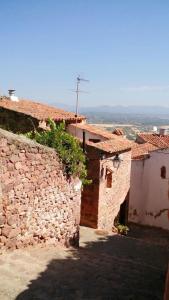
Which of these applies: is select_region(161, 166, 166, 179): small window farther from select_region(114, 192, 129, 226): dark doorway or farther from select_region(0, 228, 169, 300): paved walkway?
select_region(0, 228, 169, 300): paved walkway

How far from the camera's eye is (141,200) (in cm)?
2834

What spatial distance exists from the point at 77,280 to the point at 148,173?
1938 cm

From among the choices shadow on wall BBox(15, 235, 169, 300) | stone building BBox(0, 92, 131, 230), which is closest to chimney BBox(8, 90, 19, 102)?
stone building BBox(0, 92, 131, 230)

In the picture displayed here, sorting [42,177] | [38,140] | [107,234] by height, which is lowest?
[107,234]

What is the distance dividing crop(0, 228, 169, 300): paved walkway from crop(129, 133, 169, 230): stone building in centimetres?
1552

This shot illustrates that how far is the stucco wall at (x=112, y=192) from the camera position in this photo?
18219 mm

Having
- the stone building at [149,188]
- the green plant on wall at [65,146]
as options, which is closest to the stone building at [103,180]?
the green plant on wall at [65,146]

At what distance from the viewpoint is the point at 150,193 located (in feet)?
92.0

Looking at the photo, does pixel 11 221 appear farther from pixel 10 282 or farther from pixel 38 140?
pixel 38 140

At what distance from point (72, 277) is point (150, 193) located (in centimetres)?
1935

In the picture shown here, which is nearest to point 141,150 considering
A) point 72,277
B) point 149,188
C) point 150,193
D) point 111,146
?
point 149,188

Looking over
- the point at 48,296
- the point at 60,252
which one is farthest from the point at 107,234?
the point at 48,296

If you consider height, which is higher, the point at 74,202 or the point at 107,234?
the point at 74,202

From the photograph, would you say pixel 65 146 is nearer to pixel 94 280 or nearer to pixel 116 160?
pixel 94 280
